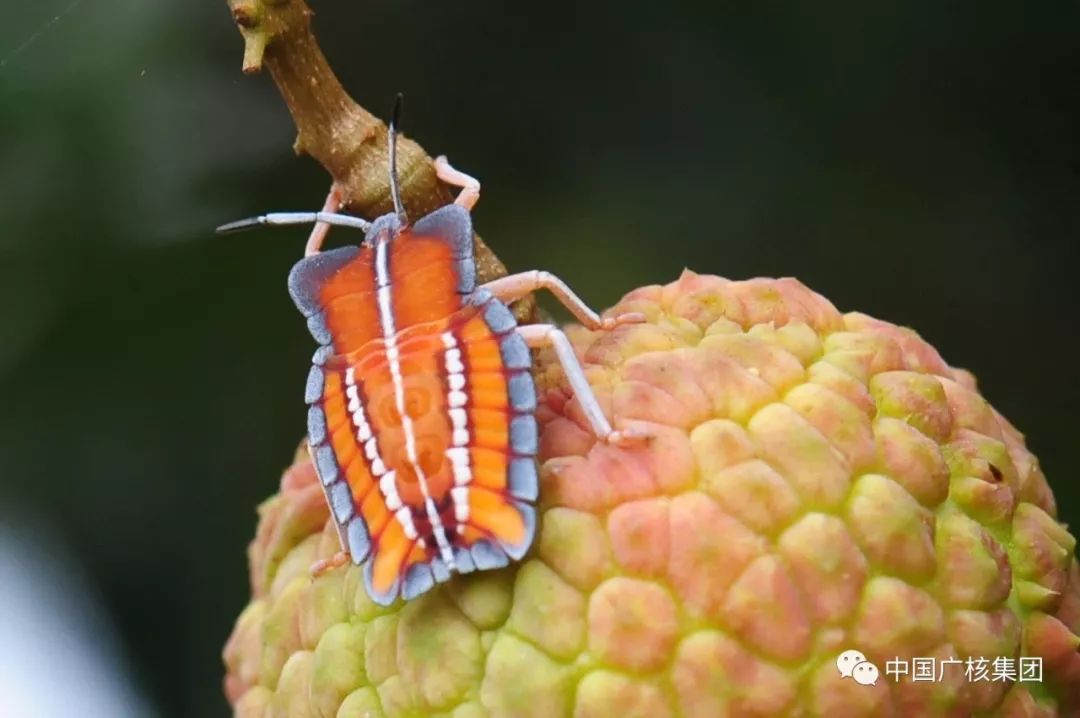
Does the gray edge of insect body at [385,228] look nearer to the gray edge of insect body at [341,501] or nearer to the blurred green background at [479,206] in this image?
the gray edge of insect body at [341,501]

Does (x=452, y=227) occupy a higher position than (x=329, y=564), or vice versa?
(x=452, y=227)

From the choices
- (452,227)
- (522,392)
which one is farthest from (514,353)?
(452,227)

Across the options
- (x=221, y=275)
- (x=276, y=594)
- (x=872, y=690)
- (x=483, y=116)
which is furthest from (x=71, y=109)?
(x=872, y=690)

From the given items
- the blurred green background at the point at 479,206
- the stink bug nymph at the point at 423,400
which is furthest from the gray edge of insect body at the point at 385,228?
the blurred green background at the point at 479,206

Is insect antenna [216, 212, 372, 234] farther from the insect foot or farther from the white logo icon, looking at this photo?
the white logo icon

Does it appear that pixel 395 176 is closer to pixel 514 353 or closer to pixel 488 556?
pixel 514 353

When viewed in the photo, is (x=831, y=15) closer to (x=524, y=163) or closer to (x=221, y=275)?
(x=524, y=163)
